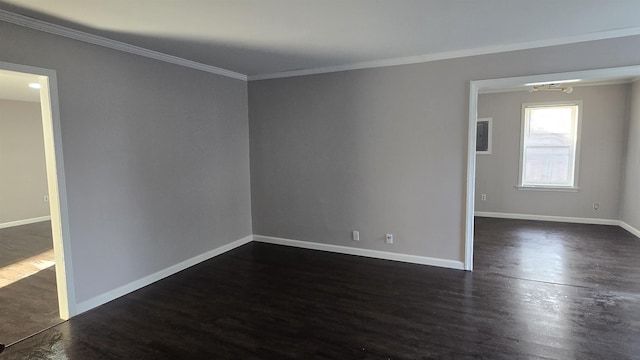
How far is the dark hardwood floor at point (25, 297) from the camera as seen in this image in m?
2.86

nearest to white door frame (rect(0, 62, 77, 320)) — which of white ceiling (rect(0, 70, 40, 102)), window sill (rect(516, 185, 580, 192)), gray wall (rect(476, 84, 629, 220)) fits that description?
white ceiling (rect(0, 70, 40, 102))

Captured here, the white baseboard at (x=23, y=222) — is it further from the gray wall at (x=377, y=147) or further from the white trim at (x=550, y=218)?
the white trim at (x=550, y=218)

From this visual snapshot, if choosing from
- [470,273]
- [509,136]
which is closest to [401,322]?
[470,273]

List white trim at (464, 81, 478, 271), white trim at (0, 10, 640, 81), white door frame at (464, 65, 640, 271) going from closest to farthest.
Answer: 1. white trim at (0, 10, 640, 81)
2. white door frame at (464, 65, 640, 271)
3. white trim at (464, 81, 478, 271)

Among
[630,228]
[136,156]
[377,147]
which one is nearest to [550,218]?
[630,228]

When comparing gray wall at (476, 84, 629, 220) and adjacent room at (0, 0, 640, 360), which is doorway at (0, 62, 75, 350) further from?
gray wall at (476, 84, 629, 220)

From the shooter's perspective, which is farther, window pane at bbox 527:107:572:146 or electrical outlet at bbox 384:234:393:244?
window pane at bbox 527:107:572:146

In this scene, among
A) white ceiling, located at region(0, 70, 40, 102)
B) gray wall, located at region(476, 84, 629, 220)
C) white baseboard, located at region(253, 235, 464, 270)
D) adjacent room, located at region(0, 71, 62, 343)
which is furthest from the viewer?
gray wall, located at region(476, 84, 629, 220)

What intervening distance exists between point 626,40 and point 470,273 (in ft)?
8.78

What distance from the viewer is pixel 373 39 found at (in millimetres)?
3279

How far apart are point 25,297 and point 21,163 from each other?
450cm

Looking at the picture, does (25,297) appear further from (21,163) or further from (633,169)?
(633,169)

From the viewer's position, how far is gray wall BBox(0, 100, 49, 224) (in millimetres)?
6387

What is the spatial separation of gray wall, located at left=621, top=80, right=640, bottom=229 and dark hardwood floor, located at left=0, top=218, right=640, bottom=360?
51.4 inches
